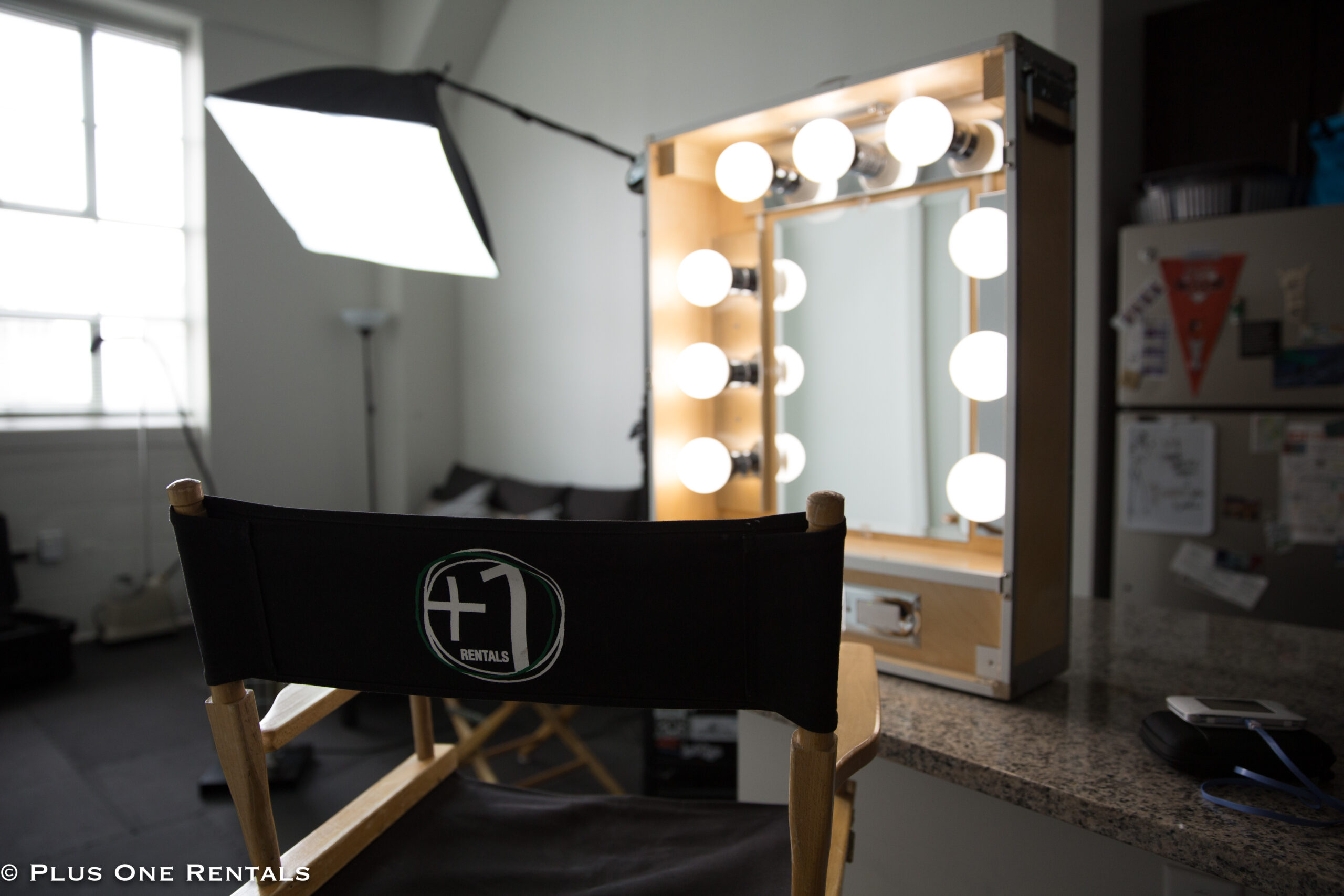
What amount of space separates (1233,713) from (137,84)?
5.24 meters

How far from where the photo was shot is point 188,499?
74cm

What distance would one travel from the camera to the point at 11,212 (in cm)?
384

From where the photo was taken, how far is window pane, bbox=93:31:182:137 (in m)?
4.05

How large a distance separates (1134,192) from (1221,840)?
2826 mm

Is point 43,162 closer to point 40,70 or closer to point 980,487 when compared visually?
point 40,70

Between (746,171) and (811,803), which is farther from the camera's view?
(746,171)

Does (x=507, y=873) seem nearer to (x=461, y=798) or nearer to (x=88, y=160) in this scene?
(x=461, y=798)

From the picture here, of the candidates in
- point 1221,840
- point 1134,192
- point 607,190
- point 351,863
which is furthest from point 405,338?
point 1221,840

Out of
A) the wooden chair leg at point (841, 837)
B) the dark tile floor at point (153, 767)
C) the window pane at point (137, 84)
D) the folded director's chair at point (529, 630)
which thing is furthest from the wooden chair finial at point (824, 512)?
the window pane at point (137, 84)

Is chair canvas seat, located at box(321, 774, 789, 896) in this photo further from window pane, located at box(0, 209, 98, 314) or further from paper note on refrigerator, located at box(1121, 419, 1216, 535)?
window pane, located at box(0, 209, 98, 314)

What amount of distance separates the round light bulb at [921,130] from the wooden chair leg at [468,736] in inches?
73.1

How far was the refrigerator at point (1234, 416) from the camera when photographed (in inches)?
89.0

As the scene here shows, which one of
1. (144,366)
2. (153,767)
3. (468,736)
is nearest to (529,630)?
(468,736)

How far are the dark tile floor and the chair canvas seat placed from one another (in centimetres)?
151
